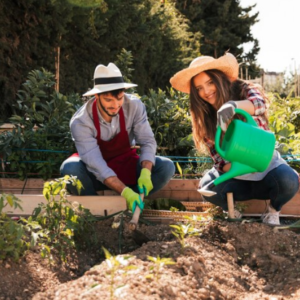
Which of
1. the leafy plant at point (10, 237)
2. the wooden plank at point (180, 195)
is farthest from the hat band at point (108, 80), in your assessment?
the leafy plant at point (10, 237)

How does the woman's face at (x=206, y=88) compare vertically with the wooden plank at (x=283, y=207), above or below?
above

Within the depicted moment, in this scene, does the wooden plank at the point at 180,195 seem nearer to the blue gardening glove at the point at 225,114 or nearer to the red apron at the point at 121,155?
the red apron at the point at 121,155

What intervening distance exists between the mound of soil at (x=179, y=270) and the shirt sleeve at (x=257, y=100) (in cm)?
63

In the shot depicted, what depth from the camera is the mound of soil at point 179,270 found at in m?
2.08

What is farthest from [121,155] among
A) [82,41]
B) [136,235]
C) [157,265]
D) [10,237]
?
[82,41]

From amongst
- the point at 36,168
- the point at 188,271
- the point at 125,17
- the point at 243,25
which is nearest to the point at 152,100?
the point at 36,168

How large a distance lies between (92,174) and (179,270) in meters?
1.45

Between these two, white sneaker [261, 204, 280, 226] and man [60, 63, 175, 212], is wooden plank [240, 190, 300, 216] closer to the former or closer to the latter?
white sneaker [261, 204, 280, 226]

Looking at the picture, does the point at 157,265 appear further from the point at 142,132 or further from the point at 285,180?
the point at 142,132

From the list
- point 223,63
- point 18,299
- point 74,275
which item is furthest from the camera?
point 223,63

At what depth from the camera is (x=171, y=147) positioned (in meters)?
4.77

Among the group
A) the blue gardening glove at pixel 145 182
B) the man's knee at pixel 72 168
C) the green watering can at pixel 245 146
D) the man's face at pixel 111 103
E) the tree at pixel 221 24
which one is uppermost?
the tree at pixel 221 24

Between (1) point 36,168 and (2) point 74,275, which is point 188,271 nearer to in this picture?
(2) point 74,275

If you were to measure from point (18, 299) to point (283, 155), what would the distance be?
245cm
